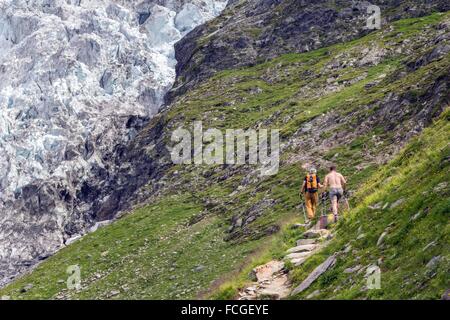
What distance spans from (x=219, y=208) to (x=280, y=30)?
2633 inches

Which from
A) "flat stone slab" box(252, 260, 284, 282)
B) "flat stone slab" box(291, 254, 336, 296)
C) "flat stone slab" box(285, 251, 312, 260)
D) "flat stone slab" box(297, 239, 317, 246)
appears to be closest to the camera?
"flat stone slab" box(291, 254, 336, 296)

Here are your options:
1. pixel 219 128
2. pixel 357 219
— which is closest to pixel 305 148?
pixel 219 128

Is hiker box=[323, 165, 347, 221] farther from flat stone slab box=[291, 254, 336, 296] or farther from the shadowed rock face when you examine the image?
the shadowed rock face

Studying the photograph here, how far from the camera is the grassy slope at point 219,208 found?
44.6 metres

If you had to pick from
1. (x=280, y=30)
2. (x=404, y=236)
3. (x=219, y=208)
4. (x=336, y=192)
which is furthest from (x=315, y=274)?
(x=280, y=30)

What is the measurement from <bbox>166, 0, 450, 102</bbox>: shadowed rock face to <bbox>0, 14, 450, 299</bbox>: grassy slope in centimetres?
955

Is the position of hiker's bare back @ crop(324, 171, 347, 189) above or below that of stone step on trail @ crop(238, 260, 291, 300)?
above

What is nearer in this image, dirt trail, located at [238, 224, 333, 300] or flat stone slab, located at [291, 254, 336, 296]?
flat stone slab, located at [291, 254, 336, 296]

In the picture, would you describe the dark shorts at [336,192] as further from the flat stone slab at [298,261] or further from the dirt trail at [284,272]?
the flat stone slab at [298,261]

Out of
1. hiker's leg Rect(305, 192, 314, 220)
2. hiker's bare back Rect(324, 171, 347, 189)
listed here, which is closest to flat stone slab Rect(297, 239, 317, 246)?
hiker's bare back Rect(324, 171, 347, 189)

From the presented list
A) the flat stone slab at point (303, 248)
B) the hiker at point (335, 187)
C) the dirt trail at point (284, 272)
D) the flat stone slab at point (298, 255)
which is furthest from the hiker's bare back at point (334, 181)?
the flat stone slab at point (298, 255)

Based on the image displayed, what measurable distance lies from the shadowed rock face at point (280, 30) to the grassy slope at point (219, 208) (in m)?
9.55

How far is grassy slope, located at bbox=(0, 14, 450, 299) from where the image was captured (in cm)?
4462
